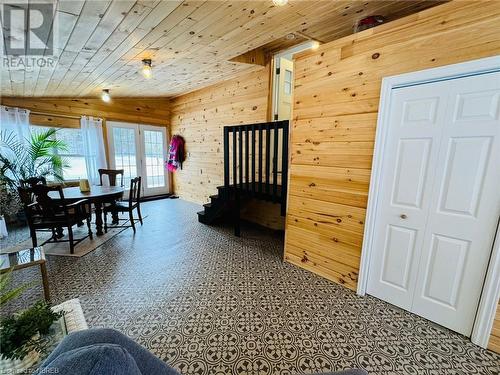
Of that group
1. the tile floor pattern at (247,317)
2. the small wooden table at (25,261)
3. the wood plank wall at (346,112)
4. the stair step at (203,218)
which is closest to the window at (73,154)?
the tile floor pattern at (247,317)

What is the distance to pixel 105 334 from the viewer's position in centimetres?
75

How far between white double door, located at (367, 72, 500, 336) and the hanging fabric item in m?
5.15

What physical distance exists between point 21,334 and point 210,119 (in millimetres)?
4695

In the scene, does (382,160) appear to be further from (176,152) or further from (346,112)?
(176,152)

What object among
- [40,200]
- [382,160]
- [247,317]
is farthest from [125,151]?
[382,160]

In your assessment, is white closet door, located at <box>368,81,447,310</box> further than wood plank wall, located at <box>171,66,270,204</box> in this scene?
No

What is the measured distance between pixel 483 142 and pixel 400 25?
1125mm

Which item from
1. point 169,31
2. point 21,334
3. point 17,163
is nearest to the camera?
point 21,334

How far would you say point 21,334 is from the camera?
102 cm

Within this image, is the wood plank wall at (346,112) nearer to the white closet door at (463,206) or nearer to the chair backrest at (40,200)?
the white closet door at (463,206)

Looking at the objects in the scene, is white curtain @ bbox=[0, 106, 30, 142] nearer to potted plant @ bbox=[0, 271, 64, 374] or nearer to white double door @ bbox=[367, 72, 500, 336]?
potted plant @ bbox=[0, 271, 64, 374]

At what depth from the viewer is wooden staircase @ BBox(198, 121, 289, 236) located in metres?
2.99

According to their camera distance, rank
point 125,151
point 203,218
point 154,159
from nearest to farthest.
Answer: point 203,218
point 125,151
point 154,159

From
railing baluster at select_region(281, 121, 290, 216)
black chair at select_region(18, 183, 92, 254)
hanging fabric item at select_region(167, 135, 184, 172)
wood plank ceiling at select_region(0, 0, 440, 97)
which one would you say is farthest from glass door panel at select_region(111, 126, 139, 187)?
railing baluster at select_region(281, 121, 290, 216)
